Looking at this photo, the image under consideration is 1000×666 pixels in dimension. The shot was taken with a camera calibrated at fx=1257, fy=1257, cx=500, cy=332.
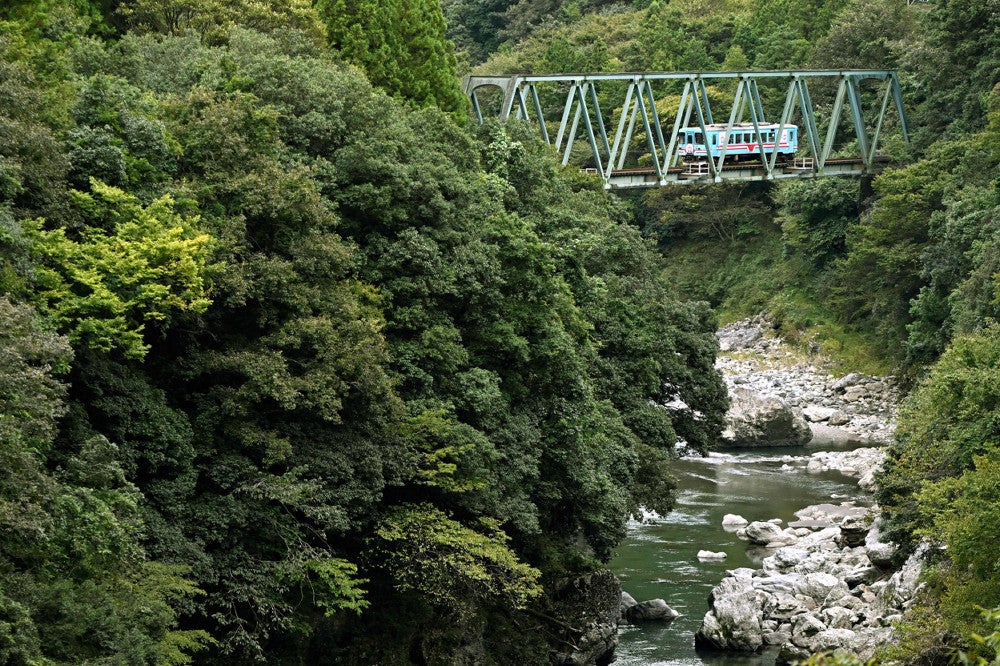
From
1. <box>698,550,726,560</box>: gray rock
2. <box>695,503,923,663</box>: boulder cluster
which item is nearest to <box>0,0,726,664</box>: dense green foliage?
<box>698,550,726,560</box>: gray rock

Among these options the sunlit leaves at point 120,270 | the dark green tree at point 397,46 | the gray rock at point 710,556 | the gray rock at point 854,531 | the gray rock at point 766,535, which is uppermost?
the dark green tree at point 397,46

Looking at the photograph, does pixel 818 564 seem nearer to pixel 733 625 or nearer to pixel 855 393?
pixel 733 625

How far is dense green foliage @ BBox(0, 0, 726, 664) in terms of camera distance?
15.6 m

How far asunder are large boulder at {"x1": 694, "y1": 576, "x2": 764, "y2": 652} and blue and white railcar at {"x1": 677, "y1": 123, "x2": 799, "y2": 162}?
29520 mm

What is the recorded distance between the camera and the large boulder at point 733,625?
86.9 feet

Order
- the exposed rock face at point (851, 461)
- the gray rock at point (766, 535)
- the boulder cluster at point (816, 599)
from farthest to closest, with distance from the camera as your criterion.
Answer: the exposed rock face at point (851, 461) < the gray rock at point (766, 535) < the boulder cluster at point (816, 599)

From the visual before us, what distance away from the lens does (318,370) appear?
2017 cm

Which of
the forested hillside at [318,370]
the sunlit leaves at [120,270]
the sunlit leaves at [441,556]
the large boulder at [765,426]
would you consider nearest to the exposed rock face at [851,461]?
the large boulder at [765,426]

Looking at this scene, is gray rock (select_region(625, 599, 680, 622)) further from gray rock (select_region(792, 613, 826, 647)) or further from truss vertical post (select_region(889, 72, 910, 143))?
truss vertical post (select_region(889, 72, 910, 143))

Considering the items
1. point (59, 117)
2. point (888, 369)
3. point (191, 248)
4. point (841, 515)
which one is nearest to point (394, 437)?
point (191, 248)

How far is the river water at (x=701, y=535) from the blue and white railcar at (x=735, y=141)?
1534cm

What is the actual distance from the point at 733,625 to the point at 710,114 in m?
30.8

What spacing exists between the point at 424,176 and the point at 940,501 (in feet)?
37.3

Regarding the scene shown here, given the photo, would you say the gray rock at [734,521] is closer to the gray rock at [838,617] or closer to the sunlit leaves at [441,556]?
the gray rock at [838,617]
